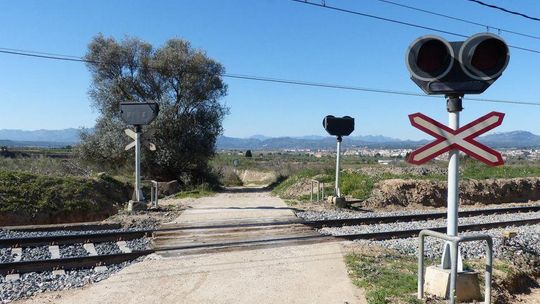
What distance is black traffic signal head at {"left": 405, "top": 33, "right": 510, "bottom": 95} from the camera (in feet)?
17.7

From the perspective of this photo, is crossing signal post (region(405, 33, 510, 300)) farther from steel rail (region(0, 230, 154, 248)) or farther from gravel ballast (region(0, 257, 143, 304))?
steel rail (region(0, 230, 154, 248))

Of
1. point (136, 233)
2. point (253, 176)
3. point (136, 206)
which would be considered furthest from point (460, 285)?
point (253, 176)

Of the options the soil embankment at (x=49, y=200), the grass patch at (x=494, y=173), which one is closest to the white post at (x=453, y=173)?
the soil embankment at (x=49, y=200)

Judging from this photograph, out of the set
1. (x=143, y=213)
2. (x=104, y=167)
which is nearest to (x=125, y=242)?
(x=143, y=213)

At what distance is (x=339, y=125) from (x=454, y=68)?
11.3 metres

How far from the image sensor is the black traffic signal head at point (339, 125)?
16.8 m

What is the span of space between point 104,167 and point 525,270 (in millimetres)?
26806

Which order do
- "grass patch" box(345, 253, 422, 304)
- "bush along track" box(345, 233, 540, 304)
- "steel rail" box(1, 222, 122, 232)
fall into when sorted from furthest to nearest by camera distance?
1. "steel rail" box(1, 222, 122, 232)
2. "bush along track" box(345, 233, 540, 304)
3. "grass patch" box(345, 253, 422, 304)

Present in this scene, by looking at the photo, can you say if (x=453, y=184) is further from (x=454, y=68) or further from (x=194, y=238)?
(x=194, y=238)

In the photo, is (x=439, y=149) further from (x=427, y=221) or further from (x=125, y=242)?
(x=427, y=221)

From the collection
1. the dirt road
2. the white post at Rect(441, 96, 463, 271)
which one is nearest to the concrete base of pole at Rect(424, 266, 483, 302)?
the white post at Rect(441, 96, 463, 271)

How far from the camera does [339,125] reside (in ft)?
55.4

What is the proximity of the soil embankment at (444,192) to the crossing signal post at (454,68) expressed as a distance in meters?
12.2

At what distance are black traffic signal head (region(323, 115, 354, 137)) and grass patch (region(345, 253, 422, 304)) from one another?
809 centimetres
